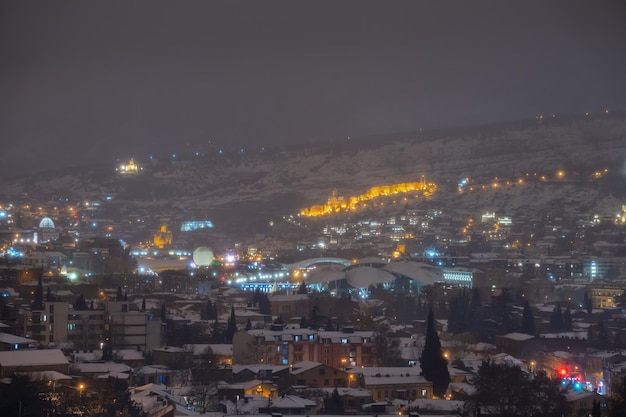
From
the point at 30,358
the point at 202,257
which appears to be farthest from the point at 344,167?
the point at 30,358

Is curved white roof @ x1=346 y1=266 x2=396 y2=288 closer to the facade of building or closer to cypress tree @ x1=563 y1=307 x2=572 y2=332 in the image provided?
cypress tree @ x1=563 y1=307 x2=572 y2=332

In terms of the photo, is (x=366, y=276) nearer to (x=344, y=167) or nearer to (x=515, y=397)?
(x=515, y=397)

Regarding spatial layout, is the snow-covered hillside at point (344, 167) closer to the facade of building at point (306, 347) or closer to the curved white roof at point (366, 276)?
the curved white roof at point (366, 276)

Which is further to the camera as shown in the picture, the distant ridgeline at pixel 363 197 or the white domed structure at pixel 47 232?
the distant ridgeline at pixel 363 197

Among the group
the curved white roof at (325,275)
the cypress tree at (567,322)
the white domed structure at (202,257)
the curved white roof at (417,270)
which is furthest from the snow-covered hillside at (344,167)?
the cypress tree at (567,322)

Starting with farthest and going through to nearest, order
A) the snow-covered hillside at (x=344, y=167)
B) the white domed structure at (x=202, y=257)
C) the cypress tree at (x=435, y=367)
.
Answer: the snow-covered hillside at (x=344, y=167)
the white domed structure at (x=202, y=257)
the cypress tree at (x=435, y=367)

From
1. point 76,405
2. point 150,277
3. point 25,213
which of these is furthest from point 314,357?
point 25,213

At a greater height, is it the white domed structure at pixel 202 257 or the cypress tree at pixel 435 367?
the white domed structure at pixel 202 257

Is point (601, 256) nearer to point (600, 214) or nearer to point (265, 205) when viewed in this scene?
point (600, 214)

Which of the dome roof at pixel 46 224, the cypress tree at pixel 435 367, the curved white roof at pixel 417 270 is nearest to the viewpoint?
the cypress tree at pixel 435 367
